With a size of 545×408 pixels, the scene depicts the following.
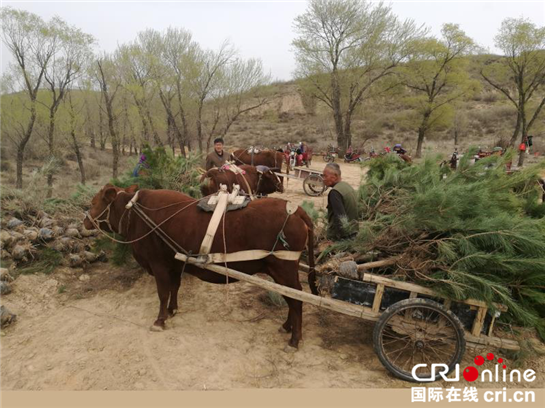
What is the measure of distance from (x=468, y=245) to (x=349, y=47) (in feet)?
87.4

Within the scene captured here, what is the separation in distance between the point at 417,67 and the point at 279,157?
1917 centimetres

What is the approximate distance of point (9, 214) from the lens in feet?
19.4

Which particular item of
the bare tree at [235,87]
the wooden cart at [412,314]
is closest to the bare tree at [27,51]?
the bare tree at [235,87]

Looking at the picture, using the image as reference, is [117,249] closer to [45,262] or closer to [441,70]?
[45,262]

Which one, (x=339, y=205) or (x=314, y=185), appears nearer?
(x=339, y=205)

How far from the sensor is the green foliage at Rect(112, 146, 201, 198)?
18.3 ft

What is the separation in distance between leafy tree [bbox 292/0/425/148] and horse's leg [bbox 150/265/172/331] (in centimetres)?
2532

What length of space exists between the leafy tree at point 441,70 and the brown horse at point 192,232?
26890 millimetres

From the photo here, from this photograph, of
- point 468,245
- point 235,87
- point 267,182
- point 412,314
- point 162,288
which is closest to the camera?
point 468,245

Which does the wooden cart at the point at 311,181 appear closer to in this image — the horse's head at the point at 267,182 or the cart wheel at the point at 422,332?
the horse's head at the point at 267,182

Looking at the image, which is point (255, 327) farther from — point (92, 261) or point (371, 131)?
point (371, 131)

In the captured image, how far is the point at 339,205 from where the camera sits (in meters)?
3.87

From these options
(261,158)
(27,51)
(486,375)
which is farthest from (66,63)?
(486,375)

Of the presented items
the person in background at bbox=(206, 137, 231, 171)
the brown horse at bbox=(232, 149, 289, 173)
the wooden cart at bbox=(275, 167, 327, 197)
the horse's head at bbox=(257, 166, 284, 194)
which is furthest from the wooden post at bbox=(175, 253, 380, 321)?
the brown horse at bbox=(232, 149, 289, 173)
